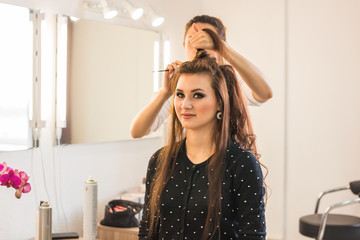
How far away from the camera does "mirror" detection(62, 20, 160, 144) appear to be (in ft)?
7.72

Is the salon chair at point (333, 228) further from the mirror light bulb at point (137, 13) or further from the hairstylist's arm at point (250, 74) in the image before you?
the mirror light bulb at point (137, 13)

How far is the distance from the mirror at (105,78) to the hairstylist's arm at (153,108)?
70 centimetres

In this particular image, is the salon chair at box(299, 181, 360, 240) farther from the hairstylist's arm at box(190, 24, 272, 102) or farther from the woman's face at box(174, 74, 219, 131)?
the woman's face at box(174, 74, 219, 131)

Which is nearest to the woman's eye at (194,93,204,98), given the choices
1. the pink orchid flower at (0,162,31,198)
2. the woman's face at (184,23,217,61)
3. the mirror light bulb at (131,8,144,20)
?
the woman's face at (184,23,217,61)

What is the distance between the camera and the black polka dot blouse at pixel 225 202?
1.20 m

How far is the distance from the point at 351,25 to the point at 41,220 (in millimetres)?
2349

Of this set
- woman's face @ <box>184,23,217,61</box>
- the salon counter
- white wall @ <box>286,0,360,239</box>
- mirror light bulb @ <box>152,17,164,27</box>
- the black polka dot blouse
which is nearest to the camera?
the black polka dot blouse

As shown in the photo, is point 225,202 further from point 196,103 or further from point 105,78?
point 105,78

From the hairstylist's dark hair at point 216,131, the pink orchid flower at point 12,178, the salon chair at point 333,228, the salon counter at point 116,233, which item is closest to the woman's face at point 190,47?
the hairstylist's dark hair at point 216,131

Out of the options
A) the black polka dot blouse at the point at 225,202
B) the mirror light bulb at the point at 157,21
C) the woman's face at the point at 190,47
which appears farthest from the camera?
the mirror light bulb at the point at 157,21

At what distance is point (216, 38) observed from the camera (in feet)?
4.55

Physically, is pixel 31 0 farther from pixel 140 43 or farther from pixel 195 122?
pixel 195 122

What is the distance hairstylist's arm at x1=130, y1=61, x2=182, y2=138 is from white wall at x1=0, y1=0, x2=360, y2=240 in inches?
50.2

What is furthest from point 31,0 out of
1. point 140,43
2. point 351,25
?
point 351,25
